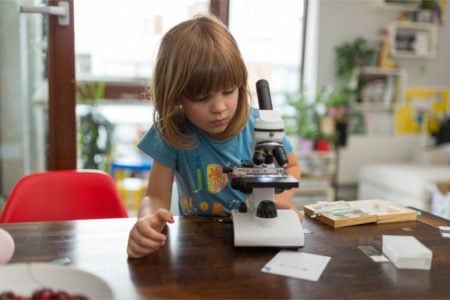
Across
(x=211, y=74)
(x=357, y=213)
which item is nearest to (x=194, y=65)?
(x=211, y=74)

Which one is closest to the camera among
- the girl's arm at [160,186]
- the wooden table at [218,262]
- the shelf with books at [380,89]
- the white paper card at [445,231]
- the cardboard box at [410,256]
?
the wooden table at [218,262]

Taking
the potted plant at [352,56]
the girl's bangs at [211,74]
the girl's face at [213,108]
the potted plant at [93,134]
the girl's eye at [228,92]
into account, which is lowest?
the potted plant at [93,134]

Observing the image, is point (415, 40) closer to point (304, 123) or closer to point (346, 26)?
point (346, 26)

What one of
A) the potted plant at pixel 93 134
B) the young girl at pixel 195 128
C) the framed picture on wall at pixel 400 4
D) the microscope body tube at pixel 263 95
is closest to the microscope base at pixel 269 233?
the young girl at pixel 195 128

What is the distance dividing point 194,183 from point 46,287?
71cm

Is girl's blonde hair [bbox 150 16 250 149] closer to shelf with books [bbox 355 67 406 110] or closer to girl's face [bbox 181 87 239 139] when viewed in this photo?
girl's face [bbox 181 87 239 139]

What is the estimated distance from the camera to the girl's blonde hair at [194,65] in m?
1.05

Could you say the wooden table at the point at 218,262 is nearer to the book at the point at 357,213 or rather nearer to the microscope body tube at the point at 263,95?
the book at the point at 357,213

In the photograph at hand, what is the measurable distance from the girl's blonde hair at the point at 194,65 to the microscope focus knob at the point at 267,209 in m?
0.31

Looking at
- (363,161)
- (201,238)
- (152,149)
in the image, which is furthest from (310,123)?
(201,238)

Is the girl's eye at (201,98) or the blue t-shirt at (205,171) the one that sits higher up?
the girl's eye at (201,98)

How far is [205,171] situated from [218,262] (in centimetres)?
50

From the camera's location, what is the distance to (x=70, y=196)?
1.37 metres

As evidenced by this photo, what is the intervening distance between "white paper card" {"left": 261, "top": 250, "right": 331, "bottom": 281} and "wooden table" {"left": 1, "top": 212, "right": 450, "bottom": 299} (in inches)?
0.6
